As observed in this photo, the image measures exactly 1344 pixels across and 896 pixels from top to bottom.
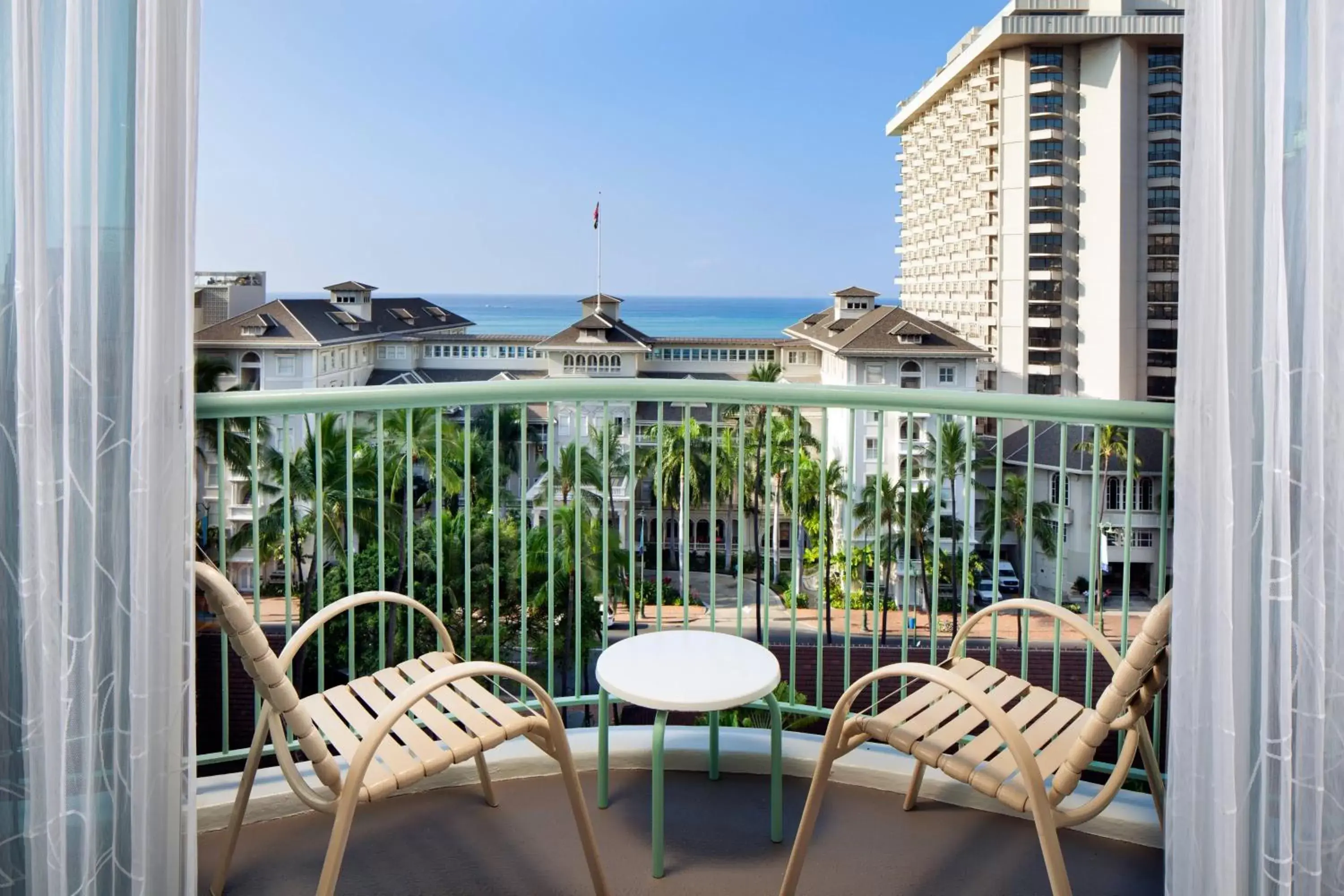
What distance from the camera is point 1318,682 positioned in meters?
1.23

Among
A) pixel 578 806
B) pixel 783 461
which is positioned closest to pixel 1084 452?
pixel 783 461

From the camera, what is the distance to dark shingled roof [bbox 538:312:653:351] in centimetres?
1023

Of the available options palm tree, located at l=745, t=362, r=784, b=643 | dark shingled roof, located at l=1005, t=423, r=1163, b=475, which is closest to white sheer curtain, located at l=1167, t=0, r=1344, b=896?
dark shingled roof, located at l=1005, t=423, r=1163, b=475

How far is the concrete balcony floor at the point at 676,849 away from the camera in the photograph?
1.73m

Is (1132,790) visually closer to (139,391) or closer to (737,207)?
(139,391)

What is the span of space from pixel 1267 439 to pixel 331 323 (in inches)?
382

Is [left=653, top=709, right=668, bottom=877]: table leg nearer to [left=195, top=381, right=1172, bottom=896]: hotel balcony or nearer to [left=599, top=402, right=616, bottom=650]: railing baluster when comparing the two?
[left=195, top=381, right=1172, bottom=896]: hotel balcony

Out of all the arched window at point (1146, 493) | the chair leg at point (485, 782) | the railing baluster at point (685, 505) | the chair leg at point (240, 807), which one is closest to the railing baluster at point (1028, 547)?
the arched window at point (1146, 493)

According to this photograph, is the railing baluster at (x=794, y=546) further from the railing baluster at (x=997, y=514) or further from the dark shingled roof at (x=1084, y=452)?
the dark shingled roof at (x=1084, y=452)

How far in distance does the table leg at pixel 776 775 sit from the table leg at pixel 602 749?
0.31 m

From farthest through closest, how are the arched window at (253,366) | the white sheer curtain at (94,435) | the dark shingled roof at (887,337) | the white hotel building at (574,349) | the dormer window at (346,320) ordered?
the dark shingled roof at (887,337)
the dormer window at (346,320)
the white hotel building at (574,349)
the arched window at (253,366)
the white sheer curtain at (94,435)

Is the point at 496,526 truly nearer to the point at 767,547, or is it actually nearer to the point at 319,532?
the point at 319,532

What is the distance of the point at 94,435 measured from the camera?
124 cm

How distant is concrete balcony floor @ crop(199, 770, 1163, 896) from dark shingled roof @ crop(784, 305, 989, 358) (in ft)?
27.9
